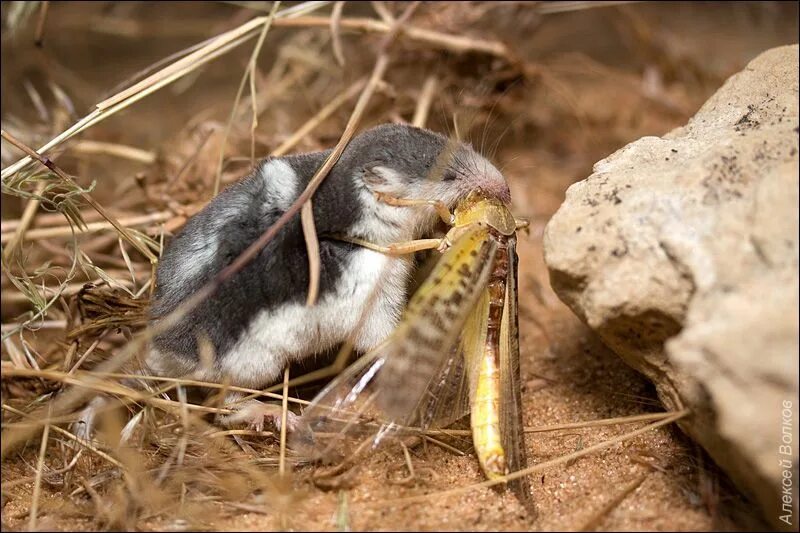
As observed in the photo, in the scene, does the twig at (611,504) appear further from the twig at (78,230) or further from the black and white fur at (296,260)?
the twig at (78,230)

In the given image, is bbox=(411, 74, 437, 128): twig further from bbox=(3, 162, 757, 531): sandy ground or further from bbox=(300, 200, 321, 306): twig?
bbox=(3, 162, 757, 531): sandy ground

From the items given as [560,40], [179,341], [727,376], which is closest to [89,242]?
[179,341]

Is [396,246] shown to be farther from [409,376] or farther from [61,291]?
[61,291]

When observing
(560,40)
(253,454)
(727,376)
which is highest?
(560,40)

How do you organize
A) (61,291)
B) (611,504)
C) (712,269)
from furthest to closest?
1. (61,291)
2. (611,504)
3. (712,269)

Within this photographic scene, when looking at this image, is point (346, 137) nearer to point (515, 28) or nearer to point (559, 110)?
point (515, 28)

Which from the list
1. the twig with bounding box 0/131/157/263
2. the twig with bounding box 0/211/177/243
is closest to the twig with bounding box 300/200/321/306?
the twig with bounding box 0/131/157/263

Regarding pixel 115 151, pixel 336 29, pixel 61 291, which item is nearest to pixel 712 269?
pixel 61 291
